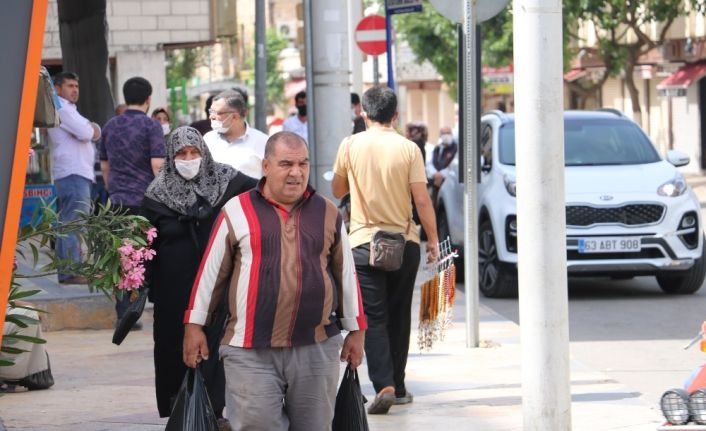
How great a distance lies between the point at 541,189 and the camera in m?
6.96

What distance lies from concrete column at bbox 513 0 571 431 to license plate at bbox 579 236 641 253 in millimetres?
7021

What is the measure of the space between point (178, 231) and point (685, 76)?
40682 mm

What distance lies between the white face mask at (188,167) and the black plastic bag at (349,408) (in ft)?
6.22

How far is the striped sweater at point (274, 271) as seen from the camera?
5684mm

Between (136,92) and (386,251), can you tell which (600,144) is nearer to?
(136,92)

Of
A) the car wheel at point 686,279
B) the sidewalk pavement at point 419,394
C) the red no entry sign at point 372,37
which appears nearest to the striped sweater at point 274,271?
the sidewalk pavement at point 419,394

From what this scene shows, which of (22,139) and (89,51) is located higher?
(89,51)

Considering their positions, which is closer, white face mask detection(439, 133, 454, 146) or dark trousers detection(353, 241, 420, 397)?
dark trousers detection(353, 241, 420, 397)

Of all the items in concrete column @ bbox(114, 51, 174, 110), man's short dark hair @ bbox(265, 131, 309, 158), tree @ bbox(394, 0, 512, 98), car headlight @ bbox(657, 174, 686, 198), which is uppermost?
tree @ bbox(394, 0, 512, 98)

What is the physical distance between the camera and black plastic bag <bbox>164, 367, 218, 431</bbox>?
5.77 meters

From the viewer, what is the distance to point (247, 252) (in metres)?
5.73

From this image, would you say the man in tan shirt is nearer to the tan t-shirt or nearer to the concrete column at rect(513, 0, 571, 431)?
the tan t-shirt

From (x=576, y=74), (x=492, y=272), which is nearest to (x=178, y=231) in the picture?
(x=492, y=272)

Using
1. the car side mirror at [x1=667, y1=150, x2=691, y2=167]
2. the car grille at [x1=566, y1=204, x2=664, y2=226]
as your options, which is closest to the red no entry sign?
the car side mirror at [x1=667, y1=150, x2=691, y2=167]
